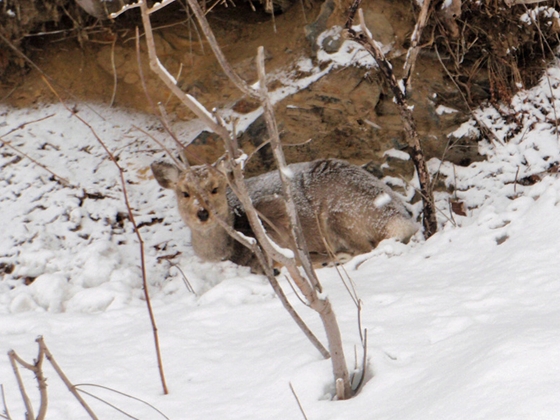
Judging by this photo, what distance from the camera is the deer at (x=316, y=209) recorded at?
6.18 m

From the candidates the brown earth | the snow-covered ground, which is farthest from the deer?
the brown earth

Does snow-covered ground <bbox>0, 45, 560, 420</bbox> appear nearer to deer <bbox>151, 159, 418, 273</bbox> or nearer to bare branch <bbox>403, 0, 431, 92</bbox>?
deer <bbox>151, 159, 418, 273</bbox>

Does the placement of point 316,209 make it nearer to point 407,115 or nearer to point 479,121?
point 407,115

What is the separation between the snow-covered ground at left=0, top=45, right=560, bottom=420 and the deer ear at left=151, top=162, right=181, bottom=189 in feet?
1.35

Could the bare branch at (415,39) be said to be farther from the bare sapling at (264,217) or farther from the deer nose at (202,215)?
the bare sapling at (264,217)

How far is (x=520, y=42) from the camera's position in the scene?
6.47m

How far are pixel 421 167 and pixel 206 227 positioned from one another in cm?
189

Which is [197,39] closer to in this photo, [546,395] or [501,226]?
[501,226]

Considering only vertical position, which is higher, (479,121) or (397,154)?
(479,121)

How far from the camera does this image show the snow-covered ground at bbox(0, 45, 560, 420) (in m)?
2.99

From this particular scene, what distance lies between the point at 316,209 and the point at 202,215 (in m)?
1.01

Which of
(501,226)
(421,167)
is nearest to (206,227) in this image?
(421,167)

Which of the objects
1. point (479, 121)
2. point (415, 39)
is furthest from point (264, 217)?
point (479, 121)

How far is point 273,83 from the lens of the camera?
6812 millimetres
